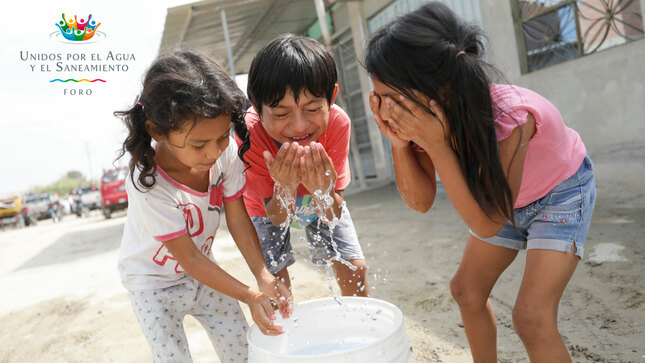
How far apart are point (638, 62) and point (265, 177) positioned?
2.99 m

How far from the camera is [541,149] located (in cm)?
131

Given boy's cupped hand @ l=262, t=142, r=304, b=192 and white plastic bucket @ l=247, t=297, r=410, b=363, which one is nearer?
white plastic bucket @ l=247, t=297, r=410, b=363

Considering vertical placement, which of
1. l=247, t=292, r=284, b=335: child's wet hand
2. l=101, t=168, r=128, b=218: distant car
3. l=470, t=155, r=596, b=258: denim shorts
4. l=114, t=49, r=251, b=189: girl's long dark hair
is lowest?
l=101, t=168, r=128, b=218: distant car

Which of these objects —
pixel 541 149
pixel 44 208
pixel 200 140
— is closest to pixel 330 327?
pixel 200 140

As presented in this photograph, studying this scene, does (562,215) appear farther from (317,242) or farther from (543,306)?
(317,242)

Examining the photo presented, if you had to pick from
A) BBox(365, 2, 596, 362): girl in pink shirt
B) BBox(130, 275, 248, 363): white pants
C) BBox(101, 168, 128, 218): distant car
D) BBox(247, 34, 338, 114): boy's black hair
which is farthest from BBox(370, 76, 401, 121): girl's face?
BBox(101, 168, 128, 218): distant car

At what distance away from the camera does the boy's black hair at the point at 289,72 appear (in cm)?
161

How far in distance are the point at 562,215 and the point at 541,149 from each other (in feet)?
0.61

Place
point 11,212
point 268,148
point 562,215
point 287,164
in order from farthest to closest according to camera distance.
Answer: point 11,212 < point 268,148 < point 287,164 < point 562,215

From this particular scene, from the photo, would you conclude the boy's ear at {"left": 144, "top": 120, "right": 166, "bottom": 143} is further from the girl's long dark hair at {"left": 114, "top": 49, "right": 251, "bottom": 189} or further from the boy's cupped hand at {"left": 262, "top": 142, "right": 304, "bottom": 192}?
the boy's cupped hand at {"left": 262, "top": 142, "right": 304, "bottom": 192}

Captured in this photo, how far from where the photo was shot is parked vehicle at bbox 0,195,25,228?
17531 millimetres

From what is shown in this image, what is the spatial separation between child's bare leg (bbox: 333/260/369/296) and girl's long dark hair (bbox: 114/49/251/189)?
2.47 feet

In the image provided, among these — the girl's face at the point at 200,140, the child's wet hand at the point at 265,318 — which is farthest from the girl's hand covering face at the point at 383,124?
the child's wet hand at the point at 265,318

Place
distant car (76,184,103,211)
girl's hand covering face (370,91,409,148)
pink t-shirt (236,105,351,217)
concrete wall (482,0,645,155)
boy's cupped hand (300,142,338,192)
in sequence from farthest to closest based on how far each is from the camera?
distant car (76,184,103,211) → concrete wall (482,0,645,155) → pink t-shirt (236,105,351,217) → boy's cupped hand (300,142,338,192) → girl's hand covering face (370,91,409,148)
